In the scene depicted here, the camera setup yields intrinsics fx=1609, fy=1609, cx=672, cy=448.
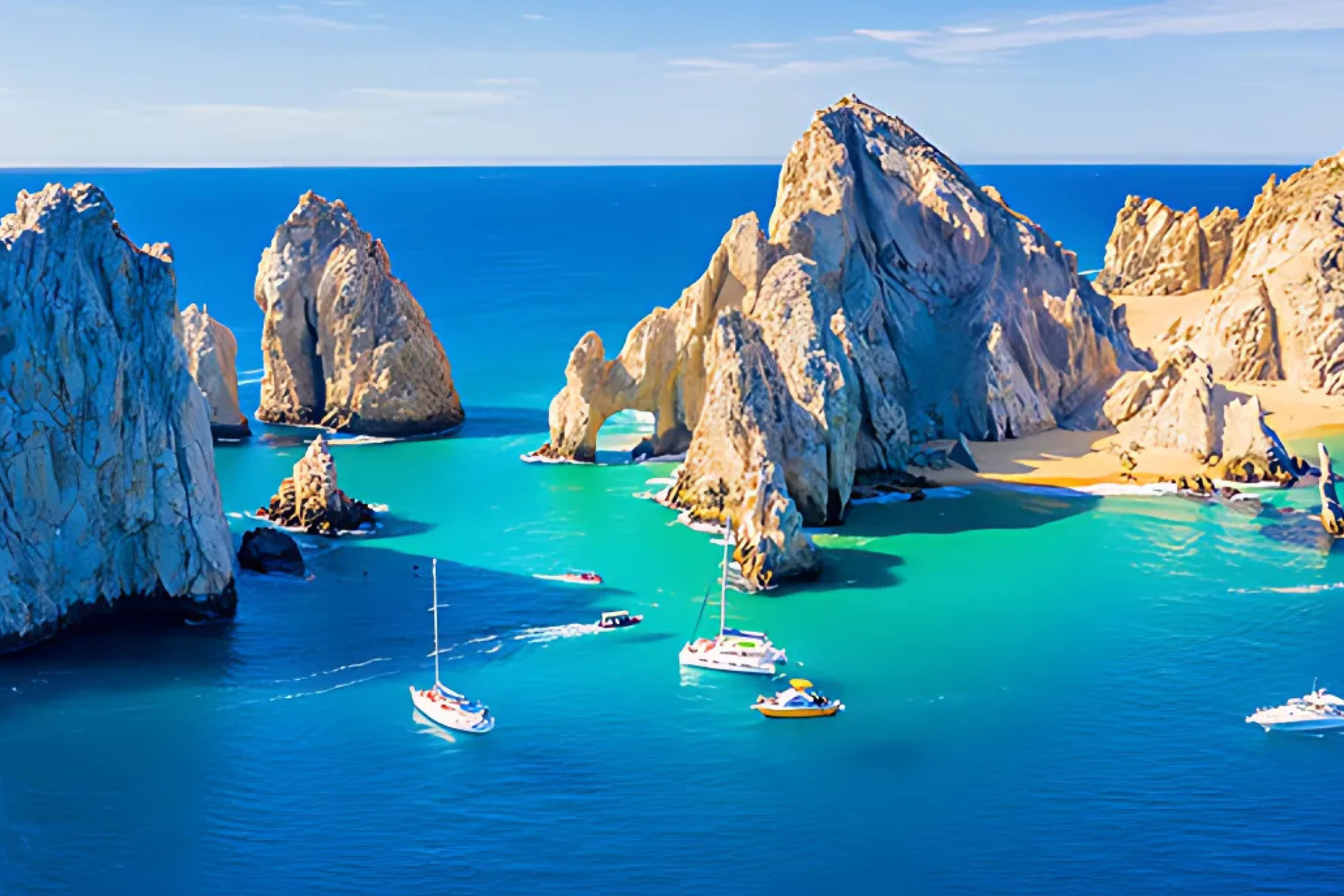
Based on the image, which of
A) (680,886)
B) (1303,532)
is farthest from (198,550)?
(1303,532)


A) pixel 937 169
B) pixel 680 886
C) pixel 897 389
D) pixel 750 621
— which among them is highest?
pixel 937 169

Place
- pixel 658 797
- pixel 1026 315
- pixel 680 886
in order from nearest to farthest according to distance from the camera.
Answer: pixel 680 886
pixel 658 797
pixel 1026 315

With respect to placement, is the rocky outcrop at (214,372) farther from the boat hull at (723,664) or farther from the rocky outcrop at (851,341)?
the boat hull at (723,664)

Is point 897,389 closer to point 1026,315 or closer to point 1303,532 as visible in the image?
point 1026,315

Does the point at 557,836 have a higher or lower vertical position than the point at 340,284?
lower

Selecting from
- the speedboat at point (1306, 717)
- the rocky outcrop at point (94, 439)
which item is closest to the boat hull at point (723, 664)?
the speedboat at point (1306, 717)

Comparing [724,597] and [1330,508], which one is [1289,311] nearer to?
[1330,508]
